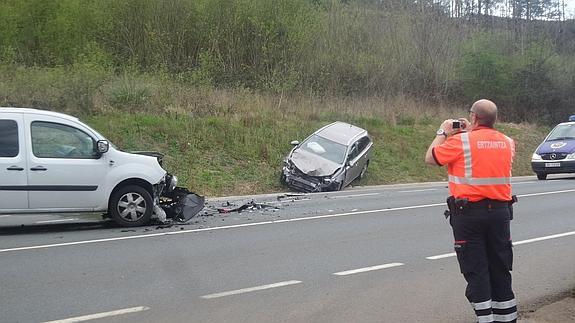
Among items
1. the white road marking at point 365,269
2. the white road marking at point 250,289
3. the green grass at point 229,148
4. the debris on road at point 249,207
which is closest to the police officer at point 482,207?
the white road marking at point 250,289

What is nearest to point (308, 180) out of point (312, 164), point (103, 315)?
point (312, 164)

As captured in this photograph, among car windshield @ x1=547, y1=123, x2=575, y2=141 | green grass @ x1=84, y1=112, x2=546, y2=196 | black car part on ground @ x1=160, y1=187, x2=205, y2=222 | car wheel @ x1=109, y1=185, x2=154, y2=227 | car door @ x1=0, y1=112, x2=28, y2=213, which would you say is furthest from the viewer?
car windshield @ x1=547, y1=123, x2=575, y2=141

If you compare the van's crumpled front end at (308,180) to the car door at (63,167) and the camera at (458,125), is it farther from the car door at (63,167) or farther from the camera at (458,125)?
the camera at (458,125)

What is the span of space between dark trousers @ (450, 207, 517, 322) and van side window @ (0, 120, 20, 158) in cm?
742

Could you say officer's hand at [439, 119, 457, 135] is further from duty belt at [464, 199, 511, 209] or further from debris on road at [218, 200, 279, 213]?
debris on road at [218, 200, 279, 213]

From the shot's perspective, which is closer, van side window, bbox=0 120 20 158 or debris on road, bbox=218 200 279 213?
van side window, bbox=0 120 20 158

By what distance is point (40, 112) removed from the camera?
10.6 meters

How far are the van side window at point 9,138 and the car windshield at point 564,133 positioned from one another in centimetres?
1776

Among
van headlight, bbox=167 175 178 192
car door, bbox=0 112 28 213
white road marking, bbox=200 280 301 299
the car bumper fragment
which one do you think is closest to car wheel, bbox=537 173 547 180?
the car bumper fragment

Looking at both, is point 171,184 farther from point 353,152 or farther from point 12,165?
point 353,152

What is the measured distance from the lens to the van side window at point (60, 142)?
10430mm

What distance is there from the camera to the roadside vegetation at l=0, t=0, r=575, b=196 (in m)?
22.0

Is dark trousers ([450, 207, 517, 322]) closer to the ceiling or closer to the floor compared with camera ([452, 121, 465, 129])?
closer to the floor

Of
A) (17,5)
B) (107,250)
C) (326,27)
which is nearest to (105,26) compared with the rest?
(17,5)
